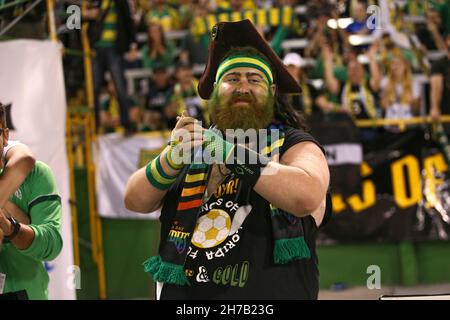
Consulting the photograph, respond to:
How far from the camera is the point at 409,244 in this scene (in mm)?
7977

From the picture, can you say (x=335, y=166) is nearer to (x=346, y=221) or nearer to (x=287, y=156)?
(x=346, y=221)

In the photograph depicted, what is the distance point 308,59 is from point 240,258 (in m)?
6.78

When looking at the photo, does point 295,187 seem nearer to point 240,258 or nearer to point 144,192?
point 240,258

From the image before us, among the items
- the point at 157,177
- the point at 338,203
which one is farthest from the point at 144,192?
the point at 338,203

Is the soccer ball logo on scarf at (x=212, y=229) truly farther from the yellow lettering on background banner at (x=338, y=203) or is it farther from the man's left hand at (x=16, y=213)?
the yellow lettering on background banner at (x=338, y=203)

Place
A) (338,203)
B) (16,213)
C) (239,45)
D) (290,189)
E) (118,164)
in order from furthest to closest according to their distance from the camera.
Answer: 1. (118,164)
2. (338,203)
3. (16,213)
4. (239,45)
5. (290,189)

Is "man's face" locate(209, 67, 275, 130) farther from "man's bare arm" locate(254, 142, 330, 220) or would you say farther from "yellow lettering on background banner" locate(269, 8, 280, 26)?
"yellow lettering on background banner" locate(269, 8, 280, 26)

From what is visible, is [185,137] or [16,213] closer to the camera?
[185,137]

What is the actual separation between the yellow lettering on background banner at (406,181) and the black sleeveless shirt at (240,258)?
5333 millimetres

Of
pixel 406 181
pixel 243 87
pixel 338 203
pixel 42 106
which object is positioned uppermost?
pixel 243 87

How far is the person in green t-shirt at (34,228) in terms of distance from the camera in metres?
3.22

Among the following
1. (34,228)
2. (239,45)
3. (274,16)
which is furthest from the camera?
(274,16)

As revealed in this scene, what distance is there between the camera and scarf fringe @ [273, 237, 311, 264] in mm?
2549

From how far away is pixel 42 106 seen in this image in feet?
19.6
